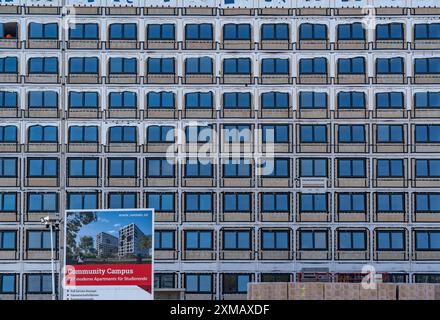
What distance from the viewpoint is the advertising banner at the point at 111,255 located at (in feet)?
159

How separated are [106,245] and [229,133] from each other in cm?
1530

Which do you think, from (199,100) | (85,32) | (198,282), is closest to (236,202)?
(198,282)

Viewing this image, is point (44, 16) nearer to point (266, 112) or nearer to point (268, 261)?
point (266, 112)

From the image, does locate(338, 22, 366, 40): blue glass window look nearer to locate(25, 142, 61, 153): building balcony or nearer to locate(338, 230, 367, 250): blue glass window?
locate(338, 230, 367, 250): blue glass window

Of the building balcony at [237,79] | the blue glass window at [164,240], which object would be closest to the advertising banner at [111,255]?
the blue glass window at [164,240]

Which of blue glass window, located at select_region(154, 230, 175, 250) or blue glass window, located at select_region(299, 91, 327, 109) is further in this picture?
blue glass window, located at select_region(299, 91, 327, 109)

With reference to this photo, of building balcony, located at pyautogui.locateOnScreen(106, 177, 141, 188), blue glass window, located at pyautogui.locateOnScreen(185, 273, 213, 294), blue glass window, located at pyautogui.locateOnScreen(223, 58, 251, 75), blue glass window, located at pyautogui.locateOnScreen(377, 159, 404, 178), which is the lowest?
blue glass window, located at pyautogui.locateOnScreen(185, 273, 213, 294)

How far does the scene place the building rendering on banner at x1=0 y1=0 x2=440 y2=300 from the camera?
6166 centimetres

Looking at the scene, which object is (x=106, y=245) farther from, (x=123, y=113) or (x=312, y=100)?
(x=312, y=100)

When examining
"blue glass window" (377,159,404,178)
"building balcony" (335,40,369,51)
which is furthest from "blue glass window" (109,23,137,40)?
"blue glass window" (377,159,404,178)

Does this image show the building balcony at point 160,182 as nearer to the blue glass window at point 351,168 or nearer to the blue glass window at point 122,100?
the blue glass window at point 122,100

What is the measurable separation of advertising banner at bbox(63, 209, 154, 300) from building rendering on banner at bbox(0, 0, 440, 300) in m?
8.44

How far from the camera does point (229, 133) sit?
62.2 m
